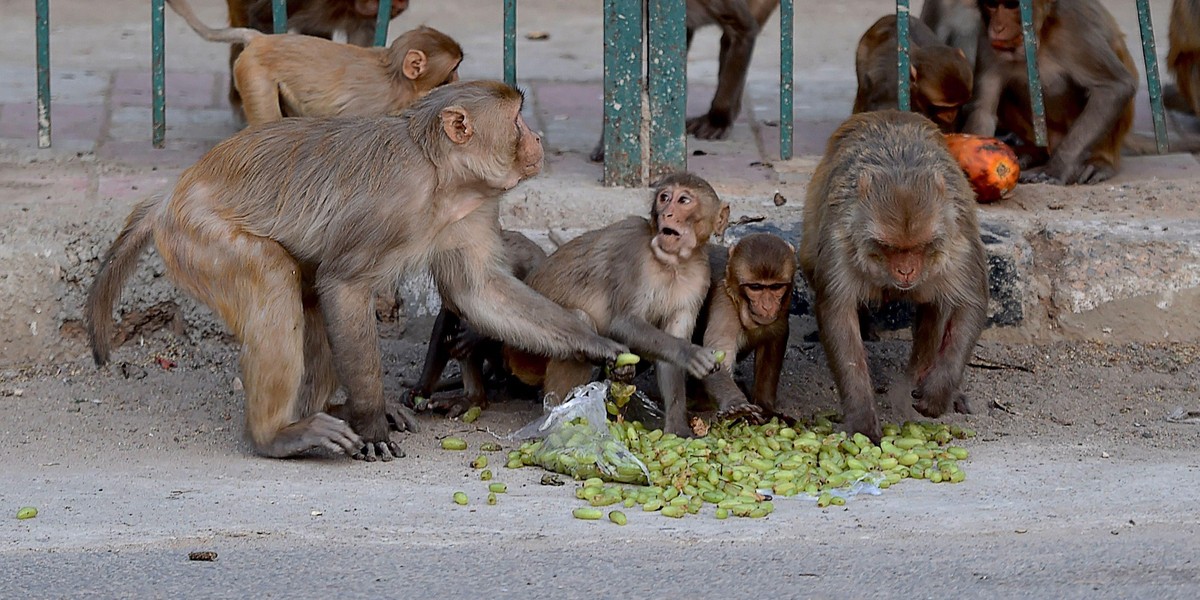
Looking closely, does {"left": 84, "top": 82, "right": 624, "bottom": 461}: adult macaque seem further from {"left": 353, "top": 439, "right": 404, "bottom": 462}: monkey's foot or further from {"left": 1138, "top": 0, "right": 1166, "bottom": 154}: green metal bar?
{"left": 1138, "top": 0, "right": 1166, "bottom": 154}: green metal bar

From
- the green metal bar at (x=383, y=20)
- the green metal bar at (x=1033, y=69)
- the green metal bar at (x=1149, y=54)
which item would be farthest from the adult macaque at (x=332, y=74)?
the green metal bar at (x=1149, y=54)

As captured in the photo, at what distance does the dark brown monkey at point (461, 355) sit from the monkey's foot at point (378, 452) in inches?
20.9

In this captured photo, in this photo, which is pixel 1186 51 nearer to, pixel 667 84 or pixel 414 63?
pixel 667 84

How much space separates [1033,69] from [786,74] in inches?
40.5

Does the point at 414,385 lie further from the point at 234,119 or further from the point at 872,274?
the point at 234,119

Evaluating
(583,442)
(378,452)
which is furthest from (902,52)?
(378,452)

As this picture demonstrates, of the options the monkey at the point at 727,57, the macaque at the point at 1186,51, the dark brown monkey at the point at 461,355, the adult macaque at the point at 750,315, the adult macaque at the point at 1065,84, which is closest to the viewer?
the adult macaque at the point at 750,315

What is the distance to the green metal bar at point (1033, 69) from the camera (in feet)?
21.2

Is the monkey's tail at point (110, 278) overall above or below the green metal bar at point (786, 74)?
below

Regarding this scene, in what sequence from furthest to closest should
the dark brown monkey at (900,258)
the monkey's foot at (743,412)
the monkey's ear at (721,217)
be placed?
the monkey's ear at (721,217) < the monkey's foot at (743,412) < the dark brown monkey at (900,258)

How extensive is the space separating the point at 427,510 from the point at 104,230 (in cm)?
230

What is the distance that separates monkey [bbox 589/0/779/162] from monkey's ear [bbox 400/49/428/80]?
169 centimetres

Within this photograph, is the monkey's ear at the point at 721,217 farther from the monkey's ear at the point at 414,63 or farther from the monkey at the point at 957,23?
the monkey at the point at 957,23

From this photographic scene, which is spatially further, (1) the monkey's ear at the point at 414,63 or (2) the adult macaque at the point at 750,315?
(1) the monkey's ear at the point at 414,63
